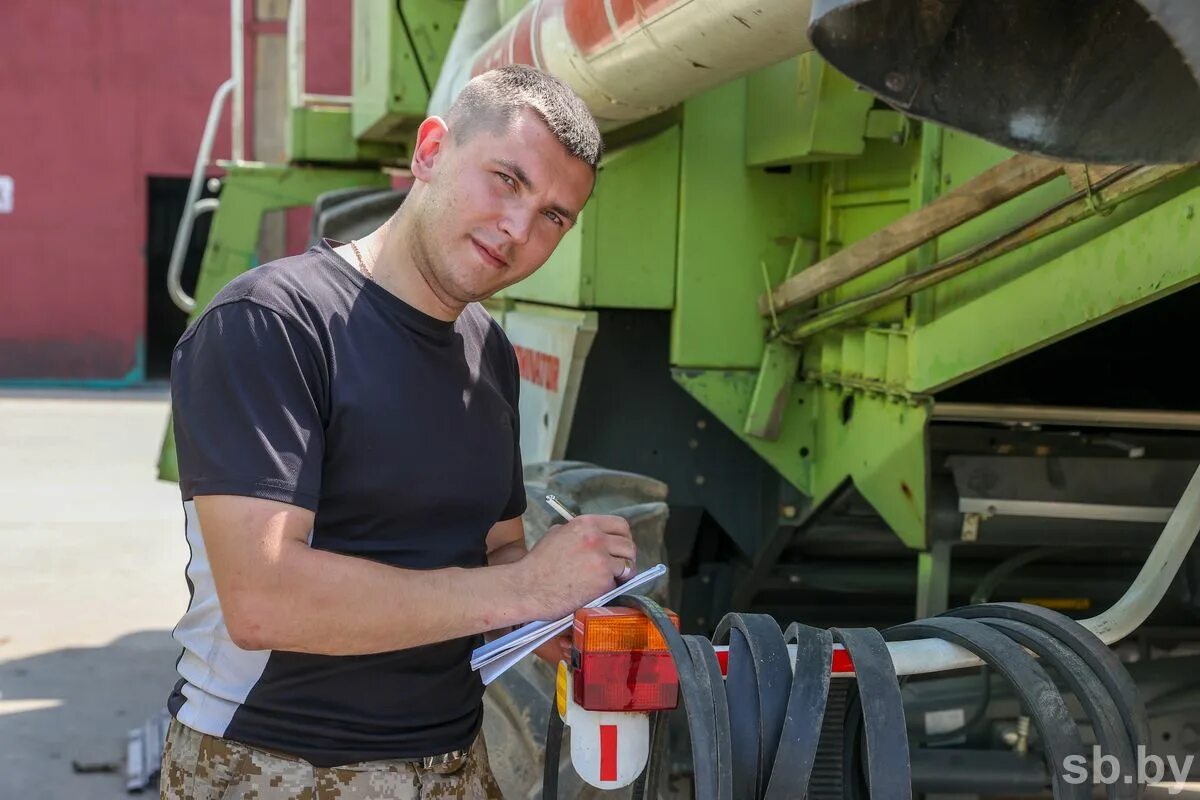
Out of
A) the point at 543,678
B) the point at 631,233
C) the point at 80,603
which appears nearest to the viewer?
the point at 543,678

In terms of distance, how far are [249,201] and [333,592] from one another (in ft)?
15.4

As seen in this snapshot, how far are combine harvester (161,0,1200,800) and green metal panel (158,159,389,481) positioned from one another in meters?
1.24

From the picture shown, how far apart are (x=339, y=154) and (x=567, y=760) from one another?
12.3 feet

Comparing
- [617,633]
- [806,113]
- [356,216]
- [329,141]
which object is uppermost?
[329,141]

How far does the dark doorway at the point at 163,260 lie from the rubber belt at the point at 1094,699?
1516 cm

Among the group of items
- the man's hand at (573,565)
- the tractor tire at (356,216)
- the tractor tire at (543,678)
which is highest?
the tractor tire at (356,216)

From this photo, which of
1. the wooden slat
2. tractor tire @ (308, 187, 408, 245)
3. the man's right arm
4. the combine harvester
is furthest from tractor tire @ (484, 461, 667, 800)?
tractor tire @ (308, 187, 408, 245)

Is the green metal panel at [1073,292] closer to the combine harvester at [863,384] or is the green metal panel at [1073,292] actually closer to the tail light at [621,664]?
the combine harvester at [863,384]

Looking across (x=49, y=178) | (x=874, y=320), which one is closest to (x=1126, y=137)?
(x=874, y=320)

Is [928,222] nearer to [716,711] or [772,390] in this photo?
[772,390]

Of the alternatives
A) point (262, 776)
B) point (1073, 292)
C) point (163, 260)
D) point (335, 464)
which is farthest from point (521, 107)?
point (163, 260)

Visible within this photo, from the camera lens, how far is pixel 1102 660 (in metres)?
1.65

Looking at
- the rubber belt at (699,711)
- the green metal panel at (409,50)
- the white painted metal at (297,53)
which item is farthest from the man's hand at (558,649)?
the white painted metal at (297,53)

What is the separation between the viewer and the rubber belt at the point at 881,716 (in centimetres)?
149
